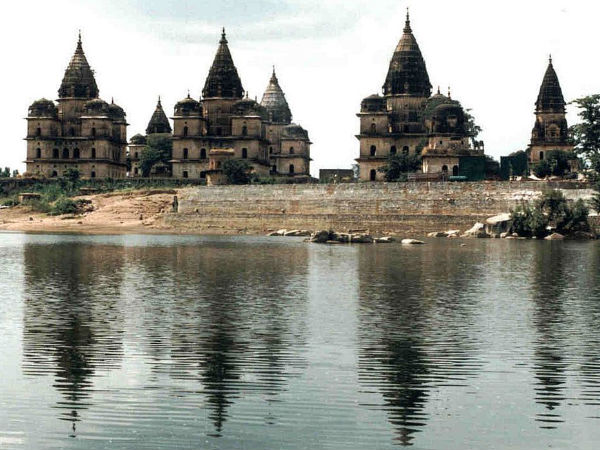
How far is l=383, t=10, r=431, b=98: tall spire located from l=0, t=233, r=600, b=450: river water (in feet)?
191

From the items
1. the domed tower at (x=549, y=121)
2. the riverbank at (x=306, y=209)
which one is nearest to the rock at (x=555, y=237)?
the riverbank at (x=306, y=209)

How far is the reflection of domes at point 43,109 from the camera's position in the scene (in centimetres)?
9919

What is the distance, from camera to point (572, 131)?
2872 inches

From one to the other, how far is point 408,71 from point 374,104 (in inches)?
156

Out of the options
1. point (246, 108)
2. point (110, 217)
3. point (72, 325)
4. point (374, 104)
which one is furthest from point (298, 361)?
point (246, 108)

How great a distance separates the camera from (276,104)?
111 metres

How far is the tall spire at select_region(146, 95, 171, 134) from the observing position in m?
109

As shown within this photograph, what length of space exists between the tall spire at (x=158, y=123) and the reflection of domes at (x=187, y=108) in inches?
441

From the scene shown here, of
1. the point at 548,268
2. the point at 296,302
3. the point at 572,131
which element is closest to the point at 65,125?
the point at 572,131

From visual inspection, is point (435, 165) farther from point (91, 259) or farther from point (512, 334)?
point (512, 334)

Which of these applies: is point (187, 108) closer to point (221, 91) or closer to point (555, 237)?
point (221, 91)

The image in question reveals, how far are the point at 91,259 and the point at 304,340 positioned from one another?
2449 centimetres

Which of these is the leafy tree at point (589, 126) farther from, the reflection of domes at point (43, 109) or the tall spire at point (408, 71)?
the reflection of domes at point (43, 109)

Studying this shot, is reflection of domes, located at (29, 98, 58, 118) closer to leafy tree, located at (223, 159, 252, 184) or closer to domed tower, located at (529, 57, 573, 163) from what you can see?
leafy tree, located at (223, 159, 252, 184)
